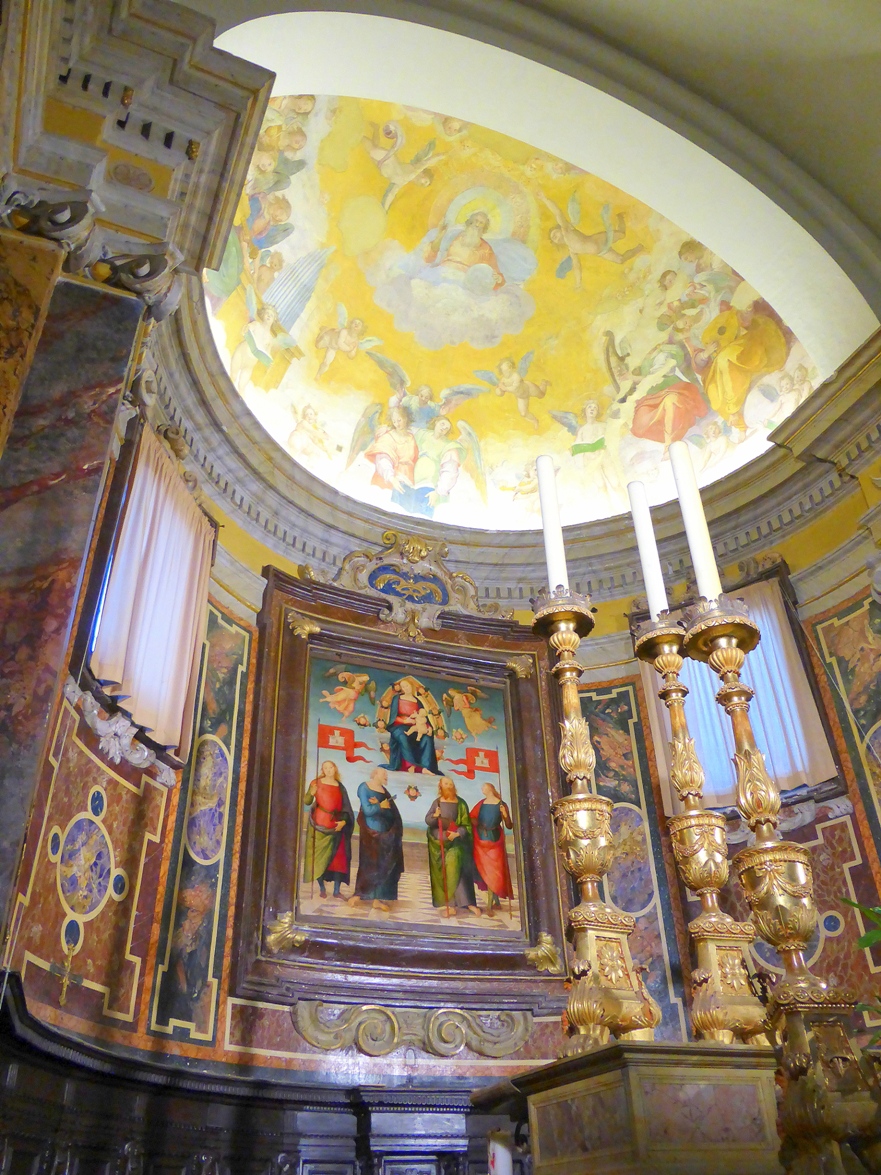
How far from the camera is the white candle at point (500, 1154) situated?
150 inches

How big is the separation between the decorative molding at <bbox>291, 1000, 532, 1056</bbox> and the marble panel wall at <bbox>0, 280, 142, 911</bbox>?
425 cm

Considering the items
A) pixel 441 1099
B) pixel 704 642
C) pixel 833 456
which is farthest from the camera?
pixel 833 456

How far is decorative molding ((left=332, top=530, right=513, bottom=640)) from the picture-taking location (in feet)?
30.1

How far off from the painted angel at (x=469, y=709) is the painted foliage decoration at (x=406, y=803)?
11mm

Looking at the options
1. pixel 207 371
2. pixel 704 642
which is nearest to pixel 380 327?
pixel 207 371

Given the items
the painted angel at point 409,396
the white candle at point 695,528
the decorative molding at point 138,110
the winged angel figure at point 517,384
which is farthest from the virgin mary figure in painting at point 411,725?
the decorative molding at point 138,110

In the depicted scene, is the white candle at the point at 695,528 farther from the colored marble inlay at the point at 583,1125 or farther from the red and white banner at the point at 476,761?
A: the red and white banner at the point at 476,761

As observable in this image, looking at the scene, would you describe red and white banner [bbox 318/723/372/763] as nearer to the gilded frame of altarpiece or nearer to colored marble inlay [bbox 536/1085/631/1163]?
the gilded frame of altarpiece

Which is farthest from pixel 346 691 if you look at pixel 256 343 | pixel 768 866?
pixel 768 866

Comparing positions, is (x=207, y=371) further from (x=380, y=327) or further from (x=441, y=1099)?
(x=441, y=1099)

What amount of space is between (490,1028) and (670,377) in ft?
22.2

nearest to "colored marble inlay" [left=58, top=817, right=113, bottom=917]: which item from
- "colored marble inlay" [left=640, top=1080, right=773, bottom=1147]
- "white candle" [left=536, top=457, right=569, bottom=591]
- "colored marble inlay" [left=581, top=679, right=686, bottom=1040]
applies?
"white candle" [left=536, top=457, right=569, bottom=591]

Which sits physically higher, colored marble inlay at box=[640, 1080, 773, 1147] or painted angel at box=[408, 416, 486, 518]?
painted angel at box=[408, 416, 486, 518]

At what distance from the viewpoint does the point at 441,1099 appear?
6.62m
